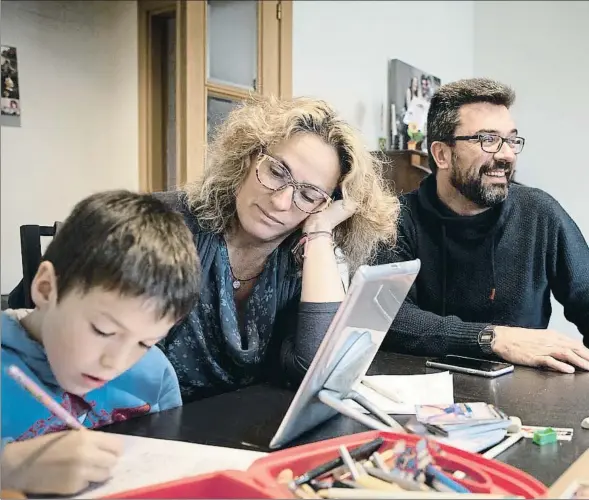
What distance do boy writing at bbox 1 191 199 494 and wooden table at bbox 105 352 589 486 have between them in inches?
6.8

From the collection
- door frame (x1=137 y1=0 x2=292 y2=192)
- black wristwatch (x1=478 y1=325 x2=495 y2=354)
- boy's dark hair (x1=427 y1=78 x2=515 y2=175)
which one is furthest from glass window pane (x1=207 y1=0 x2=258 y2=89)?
black wristwatch (x1=478 y1=325 x2=495 y2=354)

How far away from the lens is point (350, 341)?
80 centimetres

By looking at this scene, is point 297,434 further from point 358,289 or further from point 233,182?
point 233,182

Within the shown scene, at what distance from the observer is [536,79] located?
362 centimetres

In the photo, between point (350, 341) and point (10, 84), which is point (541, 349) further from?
point (10, 84)

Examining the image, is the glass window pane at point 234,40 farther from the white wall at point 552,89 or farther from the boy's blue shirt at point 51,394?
the boy's blue shirt at point 51,394

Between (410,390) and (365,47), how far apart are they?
2.38 meters

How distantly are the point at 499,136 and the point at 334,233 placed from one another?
71 cm

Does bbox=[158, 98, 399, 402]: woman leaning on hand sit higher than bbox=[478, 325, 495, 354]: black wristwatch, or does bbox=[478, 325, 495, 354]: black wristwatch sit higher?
bbox=[158, 98, 399, 402]: woman leaning on hand

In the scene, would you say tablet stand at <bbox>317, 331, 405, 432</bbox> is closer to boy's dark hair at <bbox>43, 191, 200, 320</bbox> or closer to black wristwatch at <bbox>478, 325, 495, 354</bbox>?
boy's dark hair at <bbox>43, 191, 200, 320</bbox>

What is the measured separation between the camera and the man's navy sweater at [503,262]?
175 centimetres

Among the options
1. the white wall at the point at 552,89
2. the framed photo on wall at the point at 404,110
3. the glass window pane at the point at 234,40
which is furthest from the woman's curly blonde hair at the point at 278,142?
the white wall at the point at 552,89

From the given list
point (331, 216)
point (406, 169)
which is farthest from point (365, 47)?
point (331, 216)

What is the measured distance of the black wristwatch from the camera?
1.38 metres
